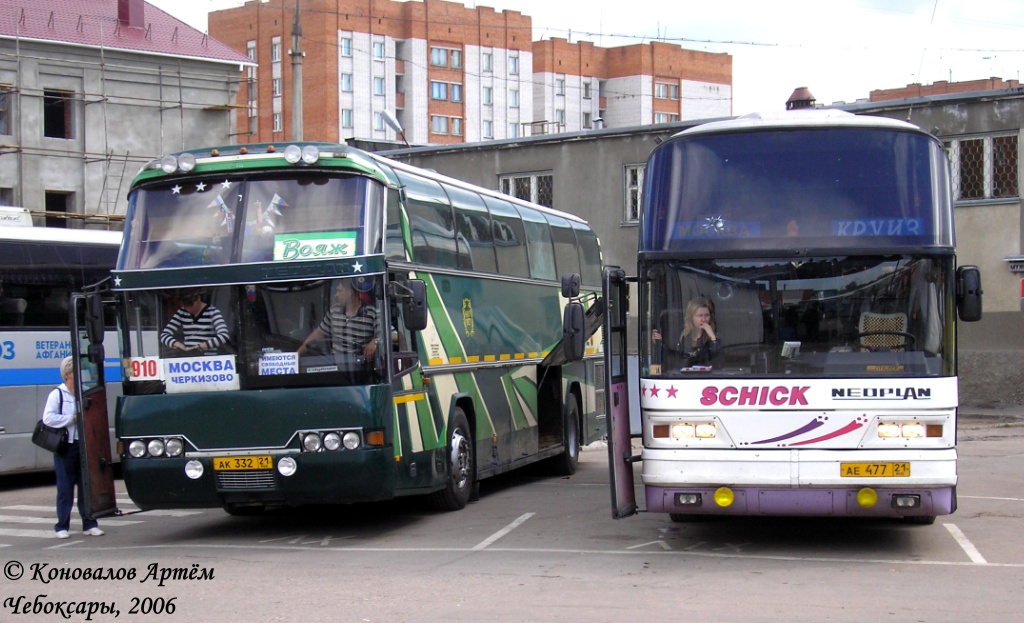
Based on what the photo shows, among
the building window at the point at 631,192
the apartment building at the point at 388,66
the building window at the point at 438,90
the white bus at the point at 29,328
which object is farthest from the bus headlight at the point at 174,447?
the building window at the point at 438,90

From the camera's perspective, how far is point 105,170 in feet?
128

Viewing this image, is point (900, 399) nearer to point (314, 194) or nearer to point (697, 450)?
point (697, 450)

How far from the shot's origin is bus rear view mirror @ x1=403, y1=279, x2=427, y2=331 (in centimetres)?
1155

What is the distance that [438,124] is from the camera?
89438 mm

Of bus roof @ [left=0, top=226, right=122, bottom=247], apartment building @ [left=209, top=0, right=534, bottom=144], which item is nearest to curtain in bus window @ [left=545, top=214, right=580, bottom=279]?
bus roof @ [left=0, top=226, right=122, bottom=247]

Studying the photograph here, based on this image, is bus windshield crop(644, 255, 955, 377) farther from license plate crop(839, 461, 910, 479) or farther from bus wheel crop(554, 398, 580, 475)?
bus wheel crop(554, 398, 580, 475)

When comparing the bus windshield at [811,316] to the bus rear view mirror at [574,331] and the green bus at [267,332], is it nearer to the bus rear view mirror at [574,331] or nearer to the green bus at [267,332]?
the bus rear view mirror at [574,331]

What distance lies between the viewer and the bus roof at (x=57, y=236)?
17734 millimetres

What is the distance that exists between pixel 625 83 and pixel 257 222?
91.2 metres

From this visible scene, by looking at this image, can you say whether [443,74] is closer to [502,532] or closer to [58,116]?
[58,116]

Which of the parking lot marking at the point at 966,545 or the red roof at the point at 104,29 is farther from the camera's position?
the red roof at the point at 104,29

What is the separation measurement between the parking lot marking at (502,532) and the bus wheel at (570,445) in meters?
4.35

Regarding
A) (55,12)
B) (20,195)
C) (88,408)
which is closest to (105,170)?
(20,195)

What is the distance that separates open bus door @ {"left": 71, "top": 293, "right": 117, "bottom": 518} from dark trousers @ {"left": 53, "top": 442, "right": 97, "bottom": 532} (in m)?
0.19
